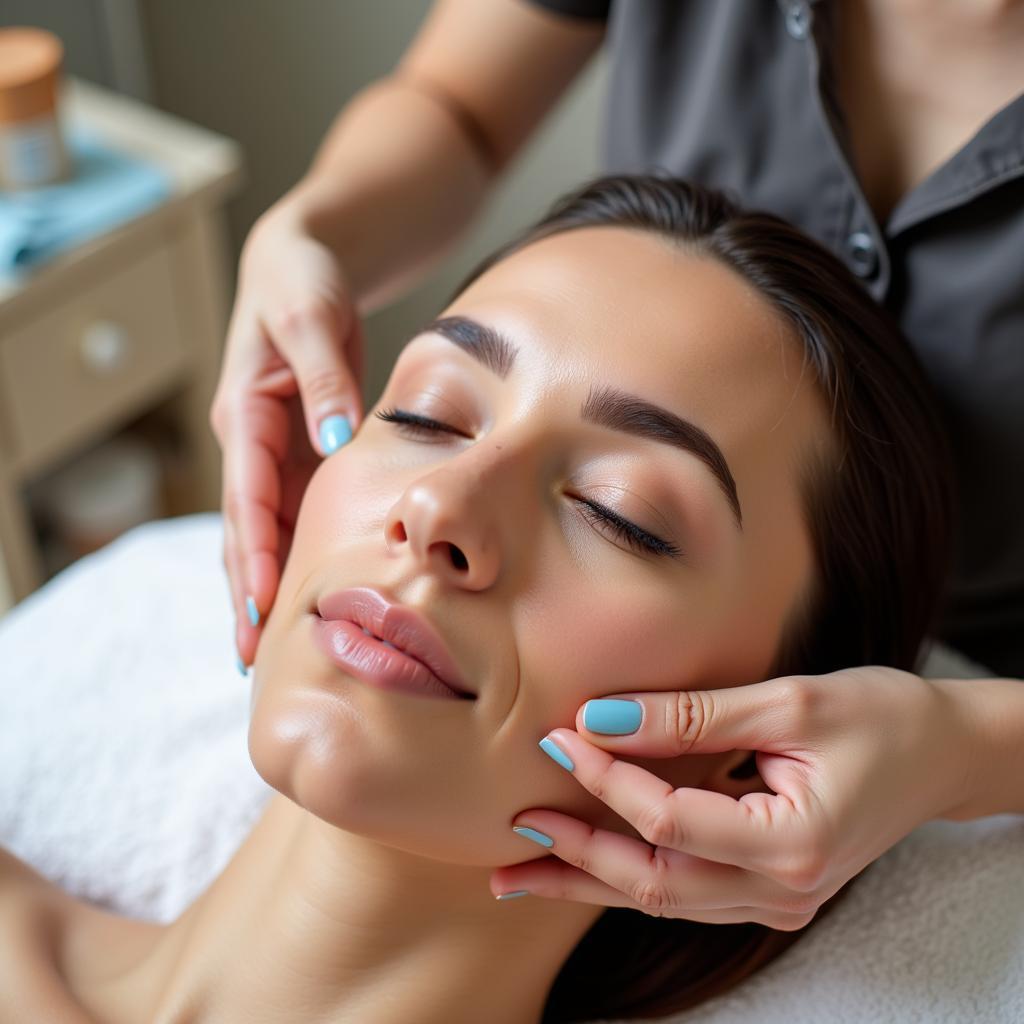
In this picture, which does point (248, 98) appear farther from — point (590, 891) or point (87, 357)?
point (590, 891)

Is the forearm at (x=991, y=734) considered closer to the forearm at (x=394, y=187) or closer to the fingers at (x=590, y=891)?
the fingers at (x=590, y=891)

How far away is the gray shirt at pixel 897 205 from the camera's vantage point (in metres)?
1.01

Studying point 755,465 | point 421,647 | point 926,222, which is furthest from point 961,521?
point 421,647

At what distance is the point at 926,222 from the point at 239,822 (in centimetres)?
79

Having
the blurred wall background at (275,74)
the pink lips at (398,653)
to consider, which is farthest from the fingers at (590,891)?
the blurred wall background at (275,74)

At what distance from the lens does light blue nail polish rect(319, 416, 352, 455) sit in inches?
38.1

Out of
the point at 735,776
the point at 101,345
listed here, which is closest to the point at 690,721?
Answer: the point at 735,776

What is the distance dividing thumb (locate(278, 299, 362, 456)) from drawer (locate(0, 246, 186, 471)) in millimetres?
692

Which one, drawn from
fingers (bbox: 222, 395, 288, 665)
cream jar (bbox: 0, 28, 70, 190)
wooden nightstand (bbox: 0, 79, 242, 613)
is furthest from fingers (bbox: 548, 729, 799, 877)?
cream jar (bbox: 0, 28, 70, 190)

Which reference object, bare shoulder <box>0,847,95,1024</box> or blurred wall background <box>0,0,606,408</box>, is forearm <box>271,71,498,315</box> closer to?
bare shoulder <box>0,847,95,1024</box>

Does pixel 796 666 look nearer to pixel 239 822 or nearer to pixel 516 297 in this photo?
pixel 516 297

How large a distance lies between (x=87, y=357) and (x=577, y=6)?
817mm

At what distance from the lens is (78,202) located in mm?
1646

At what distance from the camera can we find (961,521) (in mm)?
1144
